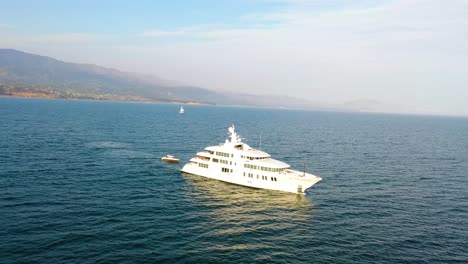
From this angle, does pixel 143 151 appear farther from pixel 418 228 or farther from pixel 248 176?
pixel 418 228

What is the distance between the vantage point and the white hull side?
69.9 metres

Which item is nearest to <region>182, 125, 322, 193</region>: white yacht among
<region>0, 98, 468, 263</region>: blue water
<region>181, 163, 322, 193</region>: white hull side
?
<region>181, 163, 322, 193</region>: white hull side

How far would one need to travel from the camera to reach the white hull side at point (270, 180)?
6994 cm

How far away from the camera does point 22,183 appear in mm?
65125

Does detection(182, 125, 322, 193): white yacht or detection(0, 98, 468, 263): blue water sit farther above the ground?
detection(182, 125, 322, 193): white yacht

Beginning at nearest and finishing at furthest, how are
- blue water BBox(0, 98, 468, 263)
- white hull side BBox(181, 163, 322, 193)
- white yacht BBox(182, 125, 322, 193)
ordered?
1. blue water BBox(0, 98, 468, 263)
2. white hull side BBox(181, 163, 322, 193)
3. white yacht BBox(182, 125, 322, 193)

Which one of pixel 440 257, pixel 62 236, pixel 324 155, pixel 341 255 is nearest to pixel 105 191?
pixel 62 236

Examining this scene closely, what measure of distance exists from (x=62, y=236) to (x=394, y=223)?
50492 mm

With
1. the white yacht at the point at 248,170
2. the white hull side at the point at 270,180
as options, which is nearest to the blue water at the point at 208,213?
the white hull side at the point at 270,180

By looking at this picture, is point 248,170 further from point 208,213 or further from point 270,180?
point 208,213

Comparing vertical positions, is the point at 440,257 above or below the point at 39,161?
below

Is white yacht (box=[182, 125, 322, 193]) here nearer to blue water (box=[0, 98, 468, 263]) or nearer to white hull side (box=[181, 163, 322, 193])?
white hull side (box=[181, 163, 322, 193])

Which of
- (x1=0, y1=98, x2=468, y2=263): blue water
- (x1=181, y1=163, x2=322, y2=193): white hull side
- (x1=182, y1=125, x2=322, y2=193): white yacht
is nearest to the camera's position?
(x1=0, y1=98, x2=468, y2=263): blue water

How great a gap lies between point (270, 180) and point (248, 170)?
226 inches
